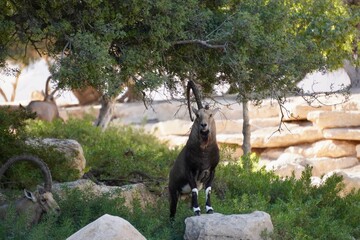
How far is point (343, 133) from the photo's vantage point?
23.6m

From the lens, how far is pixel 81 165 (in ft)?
53.8

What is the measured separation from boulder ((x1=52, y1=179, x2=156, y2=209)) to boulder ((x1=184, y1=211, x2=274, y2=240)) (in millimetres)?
1853

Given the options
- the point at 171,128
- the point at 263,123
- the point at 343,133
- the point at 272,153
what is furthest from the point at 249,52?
the point at 171,128

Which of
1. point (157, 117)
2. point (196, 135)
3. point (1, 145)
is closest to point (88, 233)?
point (196, 135)

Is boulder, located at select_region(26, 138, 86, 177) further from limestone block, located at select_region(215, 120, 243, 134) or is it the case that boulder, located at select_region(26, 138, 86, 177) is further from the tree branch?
limestone block, located at select_region(215, 120, 243, 134)

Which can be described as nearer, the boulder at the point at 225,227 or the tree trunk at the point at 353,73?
the boulder at the point at 225,227

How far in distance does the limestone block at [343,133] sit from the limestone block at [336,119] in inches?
7.5

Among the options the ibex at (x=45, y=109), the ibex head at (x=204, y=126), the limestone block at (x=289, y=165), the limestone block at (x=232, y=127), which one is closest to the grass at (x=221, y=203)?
the ibex head at (x=204, y=126)

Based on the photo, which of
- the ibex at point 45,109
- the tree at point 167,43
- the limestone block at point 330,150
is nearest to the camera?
the tree at point 167,43

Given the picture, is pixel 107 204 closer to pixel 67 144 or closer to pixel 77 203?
pixel 77 203

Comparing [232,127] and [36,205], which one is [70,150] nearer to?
[36,205]

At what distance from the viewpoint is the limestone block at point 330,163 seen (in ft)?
75.6

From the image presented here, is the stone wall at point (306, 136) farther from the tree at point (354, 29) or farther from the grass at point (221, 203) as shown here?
the grass at point (221, 203)

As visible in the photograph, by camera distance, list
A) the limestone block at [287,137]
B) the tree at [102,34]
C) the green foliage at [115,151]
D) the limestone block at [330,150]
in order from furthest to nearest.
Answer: the limestone block at [287,137], the limestone block at [330,150], the green foliage at [115,151], the tree at [102,34]
